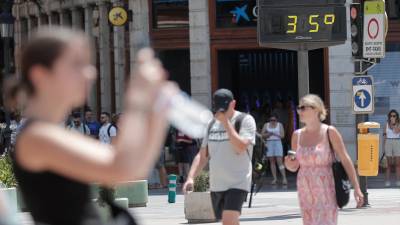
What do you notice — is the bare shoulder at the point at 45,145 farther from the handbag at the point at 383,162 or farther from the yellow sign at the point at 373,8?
the handbag at the point at 383,162

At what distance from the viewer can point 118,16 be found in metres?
30.5

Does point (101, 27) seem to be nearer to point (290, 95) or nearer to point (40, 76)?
point (290, 95)

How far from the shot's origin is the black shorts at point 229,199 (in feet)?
34.6

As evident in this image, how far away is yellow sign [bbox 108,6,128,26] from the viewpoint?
30.4 metres

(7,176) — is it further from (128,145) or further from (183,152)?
(128,145)

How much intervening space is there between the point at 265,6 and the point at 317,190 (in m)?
10.6

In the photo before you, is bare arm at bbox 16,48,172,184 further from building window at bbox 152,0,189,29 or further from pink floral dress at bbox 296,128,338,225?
building window at bbox 152,0,189,29

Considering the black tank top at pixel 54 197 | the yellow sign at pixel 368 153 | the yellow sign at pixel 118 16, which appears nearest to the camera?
the black tank top at pixel 54 197

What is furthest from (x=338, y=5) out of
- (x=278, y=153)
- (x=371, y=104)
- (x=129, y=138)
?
(x=129, y=138)

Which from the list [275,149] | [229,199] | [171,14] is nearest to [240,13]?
[171,14]

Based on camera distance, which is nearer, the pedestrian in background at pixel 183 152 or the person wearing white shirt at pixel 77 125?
the pedestrian in background at pixel 183 152

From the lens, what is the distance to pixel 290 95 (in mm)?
30375

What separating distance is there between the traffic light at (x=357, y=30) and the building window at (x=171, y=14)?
10019mm

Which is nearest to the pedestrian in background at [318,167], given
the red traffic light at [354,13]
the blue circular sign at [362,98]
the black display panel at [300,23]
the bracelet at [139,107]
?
the bracelet at [139,107]
